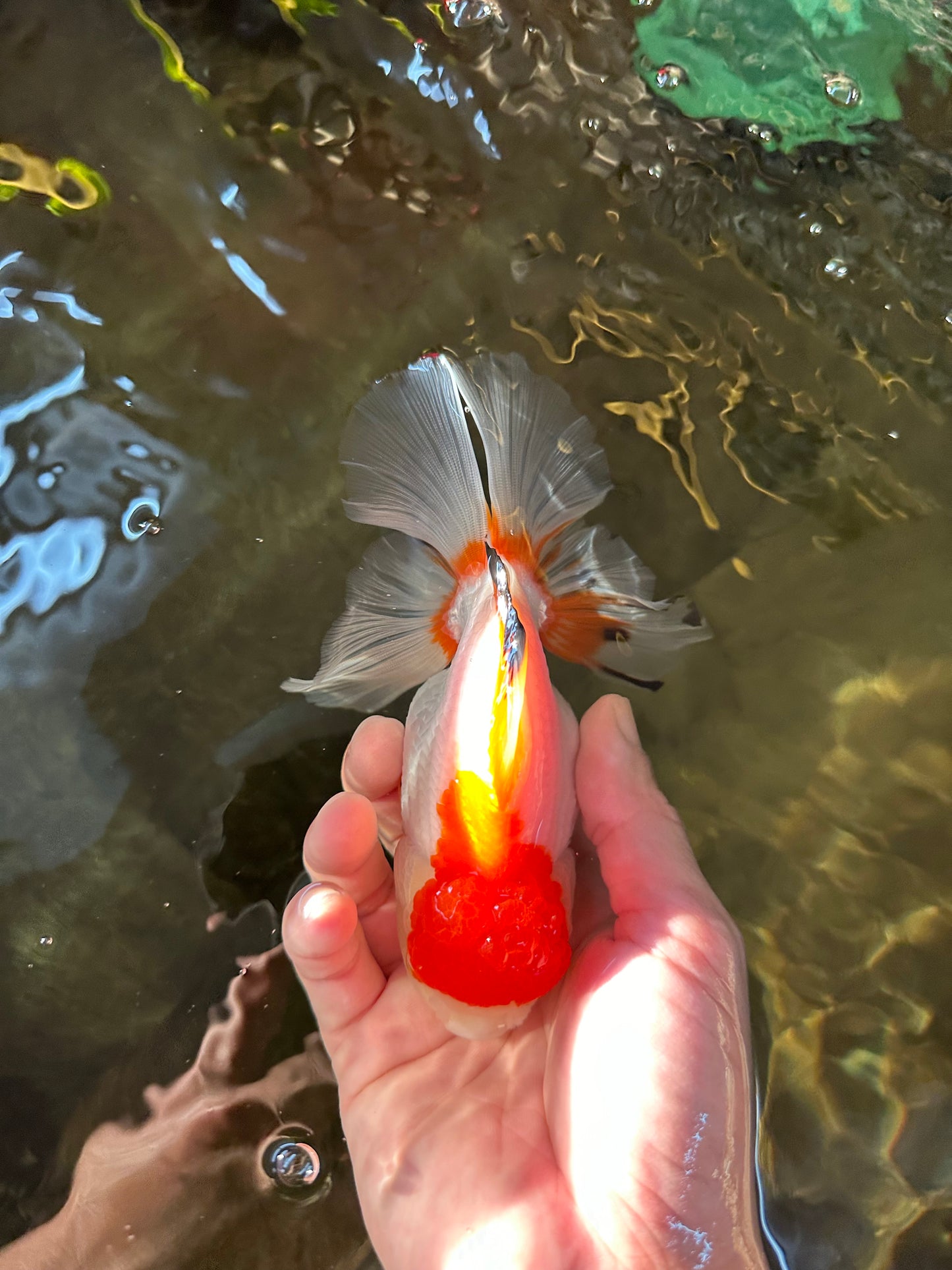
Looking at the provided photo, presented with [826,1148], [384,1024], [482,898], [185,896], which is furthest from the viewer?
[185,896]

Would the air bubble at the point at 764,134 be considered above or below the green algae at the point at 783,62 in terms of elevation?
below

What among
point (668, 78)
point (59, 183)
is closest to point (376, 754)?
point (59, 183)

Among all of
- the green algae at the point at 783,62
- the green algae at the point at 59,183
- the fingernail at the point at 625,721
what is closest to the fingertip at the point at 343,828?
the fingernail at the point at 625,721

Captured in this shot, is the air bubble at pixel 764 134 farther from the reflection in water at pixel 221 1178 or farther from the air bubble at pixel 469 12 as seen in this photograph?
the reflection in water at pixel 221 1178

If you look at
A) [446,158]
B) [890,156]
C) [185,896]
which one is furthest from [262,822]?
[890,156]

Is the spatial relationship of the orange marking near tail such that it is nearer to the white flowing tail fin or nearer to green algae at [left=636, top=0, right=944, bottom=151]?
the white flowing tail fin

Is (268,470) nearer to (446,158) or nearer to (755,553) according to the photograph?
(446,158)

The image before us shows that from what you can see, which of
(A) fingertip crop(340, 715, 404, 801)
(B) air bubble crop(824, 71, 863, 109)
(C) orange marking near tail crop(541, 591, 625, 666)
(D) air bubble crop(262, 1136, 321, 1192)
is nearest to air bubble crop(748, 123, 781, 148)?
(B) air bubble crop(824, 71, 863, 109)

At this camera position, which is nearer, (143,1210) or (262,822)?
(143,1210)
